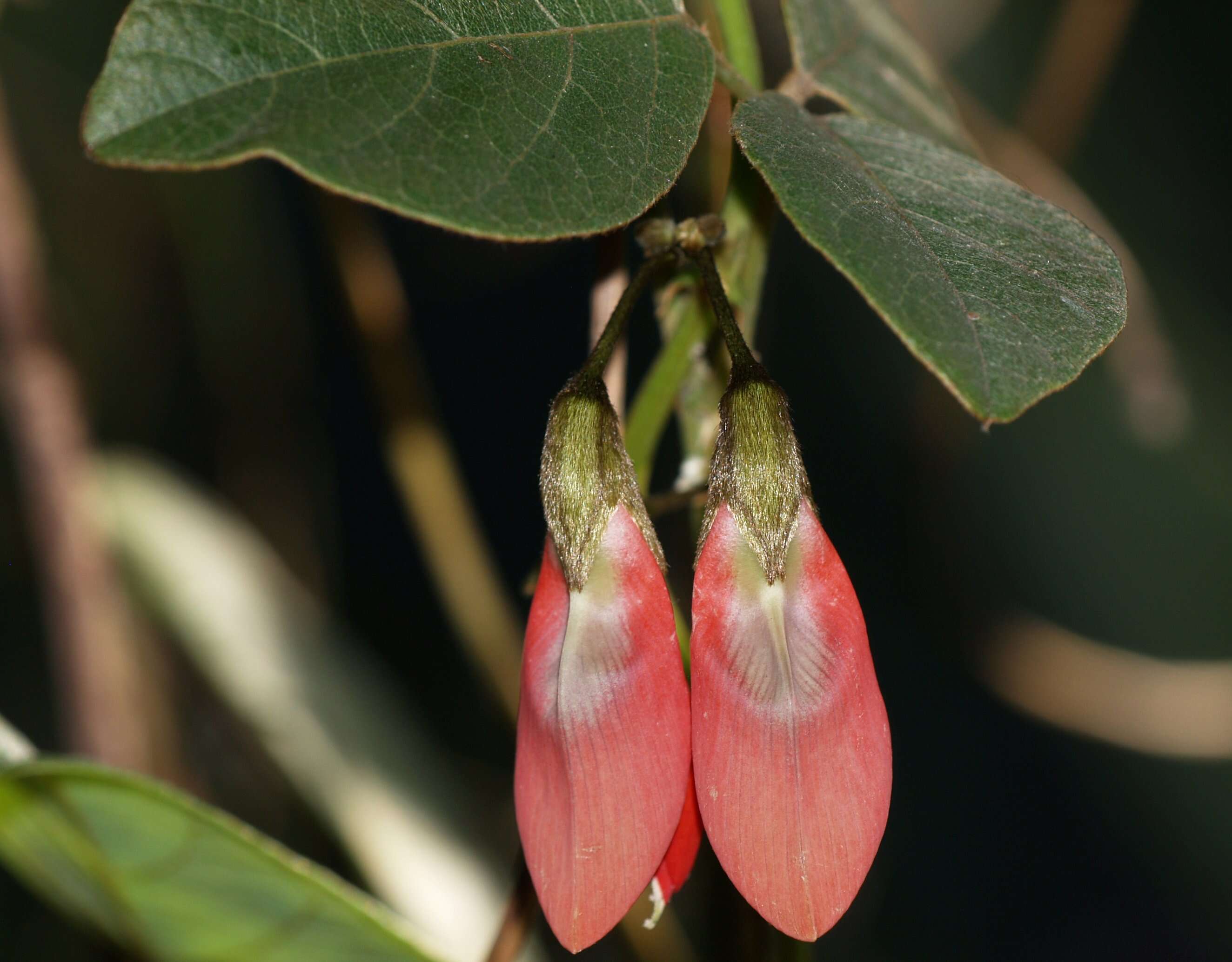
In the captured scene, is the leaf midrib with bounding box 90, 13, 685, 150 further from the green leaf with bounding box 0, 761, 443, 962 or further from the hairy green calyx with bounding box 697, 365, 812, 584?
the green leaf with bounding box 0, 761, 443, 962

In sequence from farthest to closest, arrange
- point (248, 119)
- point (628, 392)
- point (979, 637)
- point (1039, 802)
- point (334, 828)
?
point (628, 392) < point (1039, 802) < point (979, 637) < point (334, 828) < point (248, 119)

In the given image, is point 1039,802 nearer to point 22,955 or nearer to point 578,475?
point 22,955

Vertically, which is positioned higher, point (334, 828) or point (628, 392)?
point (334, 828)

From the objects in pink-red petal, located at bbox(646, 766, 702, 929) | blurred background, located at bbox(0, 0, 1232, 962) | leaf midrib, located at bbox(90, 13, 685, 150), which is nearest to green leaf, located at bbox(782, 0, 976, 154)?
leaf midrib, located at bbox(90, 13, 685, 150)

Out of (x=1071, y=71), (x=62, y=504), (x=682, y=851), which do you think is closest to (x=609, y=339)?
(x=682, y=851)

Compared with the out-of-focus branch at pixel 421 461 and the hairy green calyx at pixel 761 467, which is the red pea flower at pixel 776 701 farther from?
the out-of-focus branch at pixel 421 461

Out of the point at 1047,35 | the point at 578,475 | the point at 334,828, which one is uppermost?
the point at 578,475

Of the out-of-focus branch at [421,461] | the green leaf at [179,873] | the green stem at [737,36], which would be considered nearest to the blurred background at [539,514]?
the out-of-focus branch at [421,461]

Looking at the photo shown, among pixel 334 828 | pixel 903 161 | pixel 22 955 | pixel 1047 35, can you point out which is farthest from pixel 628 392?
pixel 903 161
